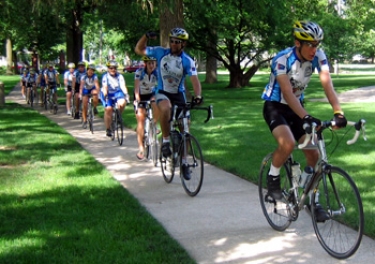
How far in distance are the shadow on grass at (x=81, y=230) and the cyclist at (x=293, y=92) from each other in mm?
1261

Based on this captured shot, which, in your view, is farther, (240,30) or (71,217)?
(240,30)

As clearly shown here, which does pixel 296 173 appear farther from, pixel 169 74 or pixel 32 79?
pixel 32 79

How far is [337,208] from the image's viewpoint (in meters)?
4.78

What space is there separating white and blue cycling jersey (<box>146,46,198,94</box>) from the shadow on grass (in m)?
1.62

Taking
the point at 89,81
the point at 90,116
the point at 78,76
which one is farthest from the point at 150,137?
the point at 78,76

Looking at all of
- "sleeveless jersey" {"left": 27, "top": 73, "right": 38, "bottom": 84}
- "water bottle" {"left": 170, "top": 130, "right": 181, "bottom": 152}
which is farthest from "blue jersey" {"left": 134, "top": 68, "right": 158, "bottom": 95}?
"sleeveless jersey" {"left": 27, "top": 73, "right": 38, "bottom": 84}

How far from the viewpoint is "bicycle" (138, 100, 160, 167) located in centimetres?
943

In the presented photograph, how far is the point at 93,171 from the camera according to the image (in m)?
9.00

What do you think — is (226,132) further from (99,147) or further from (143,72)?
(143,72)

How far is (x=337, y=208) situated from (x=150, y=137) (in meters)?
5.20

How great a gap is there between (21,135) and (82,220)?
7.86 m

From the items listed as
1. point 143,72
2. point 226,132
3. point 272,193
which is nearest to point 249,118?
point 226,132

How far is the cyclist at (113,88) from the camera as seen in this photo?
38.2ft

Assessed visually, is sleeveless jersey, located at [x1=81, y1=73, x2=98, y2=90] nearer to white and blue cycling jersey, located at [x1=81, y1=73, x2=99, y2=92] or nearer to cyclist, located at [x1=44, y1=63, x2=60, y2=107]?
white and blue cycling jersey, located at [x1=81, y1=73, x2=99, y2=92]
